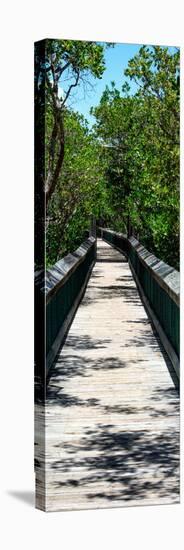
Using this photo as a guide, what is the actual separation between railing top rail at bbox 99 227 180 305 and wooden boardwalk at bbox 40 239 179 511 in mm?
371

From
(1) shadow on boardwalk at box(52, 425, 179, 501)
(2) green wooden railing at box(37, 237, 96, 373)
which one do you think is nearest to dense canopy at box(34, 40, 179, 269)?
(2) green wooden railing at box(37, 237, 96, 373)

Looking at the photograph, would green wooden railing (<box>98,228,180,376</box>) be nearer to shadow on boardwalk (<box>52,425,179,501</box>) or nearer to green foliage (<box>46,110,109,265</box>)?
green foliage (<box>46,110,109,265</box>)

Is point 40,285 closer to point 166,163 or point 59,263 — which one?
point 59,263

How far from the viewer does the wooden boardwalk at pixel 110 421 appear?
6.22 metres

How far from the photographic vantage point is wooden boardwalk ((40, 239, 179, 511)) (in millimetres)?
6223

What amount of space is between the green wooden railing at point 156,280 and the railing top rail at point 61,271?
0.68ft

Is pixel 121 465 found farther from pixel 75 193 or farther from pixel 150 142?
pixel 150 142

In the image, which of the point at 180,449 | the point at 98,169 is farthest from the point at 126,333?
the point at 98,169

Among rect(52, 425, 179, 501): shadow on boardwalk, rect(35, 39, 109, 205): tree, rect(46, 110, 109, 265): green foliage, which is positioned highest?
rect(35, 39, 109, 205): tree

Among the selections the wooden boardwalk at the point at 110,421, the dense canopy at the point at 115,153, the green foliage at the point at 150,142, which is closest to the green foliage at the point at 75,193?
the dense canopy at the point at 115,153

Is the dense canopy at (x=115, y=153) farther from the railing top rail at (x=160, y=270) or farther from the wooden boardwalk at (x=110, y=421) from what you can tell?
the wooden boardwalk at (x=110, y=421)

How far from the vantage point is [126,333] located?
6543 millimetres

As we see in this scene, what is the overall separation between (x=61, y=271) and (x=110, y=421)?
3.82ft

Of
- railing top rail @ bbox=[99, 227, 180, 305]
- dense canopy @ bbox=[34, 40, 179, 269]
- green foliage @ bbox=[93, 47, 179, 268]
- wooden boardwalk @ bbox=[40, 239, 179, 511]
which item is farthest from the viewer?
railing top rail @ bbox=[99, 227, 180, 305]
